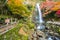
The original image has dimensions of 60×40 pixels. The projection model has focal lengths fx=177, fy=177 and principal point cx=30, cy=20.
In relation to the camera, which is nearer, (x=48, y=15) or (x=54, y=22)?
(x=54, y=22)

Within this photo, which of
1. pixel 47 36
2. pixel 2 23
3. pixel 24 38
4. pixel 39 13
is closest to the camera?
pixel 24 38

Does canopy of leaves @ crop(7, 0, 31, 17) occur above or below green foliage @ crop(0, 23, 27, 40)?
above

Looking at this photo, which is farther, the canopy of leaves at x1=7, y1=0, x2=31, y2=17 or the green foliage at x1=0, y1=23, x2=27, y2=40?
the canopy of leaves at x1=7, y1=0, x2=31, y2=17

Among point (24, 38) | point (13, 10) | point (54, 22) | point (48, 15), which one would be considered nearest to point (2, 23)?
point (13, 10)

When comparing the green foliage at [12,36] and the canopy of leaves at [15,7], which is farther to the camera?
the canopy of leaves at [15,7]

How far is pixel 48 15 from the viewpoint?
27984 millimetres

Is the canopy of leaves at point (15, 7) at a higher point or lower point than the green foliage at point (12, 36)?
higher

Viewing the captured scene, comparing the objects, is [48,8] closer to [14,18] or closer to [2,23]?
[14,18]

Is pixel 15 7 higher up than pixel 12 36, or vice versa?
pixel 15 7

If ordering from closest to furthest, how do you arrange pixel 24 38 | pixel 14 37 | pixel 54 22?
1. pixel 14 37
2. pixel 24 38
3. pixel 54 22

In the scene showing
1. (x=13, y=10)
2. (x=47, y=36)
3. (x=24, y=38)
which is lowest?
(x=47, y=36)

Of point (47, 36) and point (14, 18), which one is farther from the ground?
point (14, 18)

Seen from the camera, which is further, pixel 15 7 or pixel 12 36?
pixel 15 7

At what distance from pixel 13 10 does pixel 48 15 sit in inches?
317
